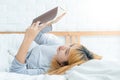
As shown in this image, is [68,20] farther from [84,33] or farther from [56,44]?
[56,44]

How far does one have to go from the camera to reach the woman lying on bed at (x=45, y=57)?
1421mm

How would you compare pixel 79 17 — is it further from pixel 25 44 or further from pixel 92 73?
pixel 92 73

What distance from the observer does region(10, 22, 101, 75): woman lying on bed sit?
142 cm

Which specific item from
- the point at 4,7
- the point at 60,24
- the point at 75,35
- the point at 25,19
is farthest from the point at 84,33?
the point at 4,7

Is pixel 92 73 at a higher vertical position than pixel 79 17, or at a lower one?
lower

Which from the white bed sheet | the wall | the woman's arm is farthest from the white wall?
the white bed sheet

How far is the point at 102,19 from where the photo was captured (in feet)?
8.46

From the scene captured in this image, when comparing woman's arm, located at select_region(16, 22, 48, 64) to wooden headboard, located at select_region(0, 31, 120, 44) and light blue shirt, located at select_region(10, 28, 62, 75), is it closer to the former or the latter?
light blue shirt, located at select_region(10, 28, 62, 75)

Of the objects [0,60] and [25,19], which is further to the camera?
[25,19]

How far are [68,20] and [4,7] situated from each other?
62 centimetres

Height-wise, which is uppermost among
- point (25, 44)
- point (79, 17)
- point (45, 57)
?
point (79, 17)

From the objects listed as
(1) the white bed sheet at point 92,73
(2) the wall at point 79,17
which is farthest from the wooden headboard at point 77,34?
(1) the white bed sheet at point 92,73

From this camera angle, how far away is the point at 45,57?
1.74m

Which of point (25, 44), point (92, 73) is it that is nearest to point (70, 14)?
point (25, 44)
